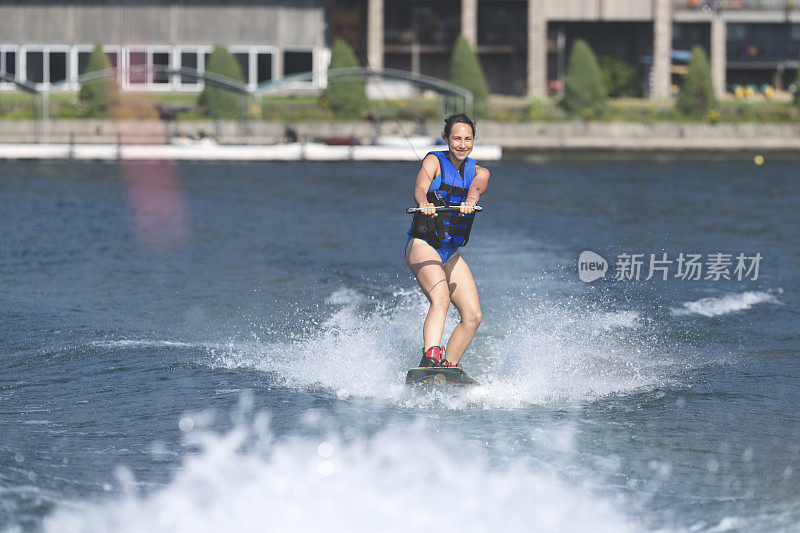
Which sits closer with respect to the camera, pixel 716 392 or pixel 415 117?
pixel 716 392

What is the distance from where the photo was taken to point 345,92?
49.4m

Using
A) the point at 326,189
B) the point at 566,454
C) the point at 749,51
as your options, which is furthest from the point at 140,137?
the point at 566,454

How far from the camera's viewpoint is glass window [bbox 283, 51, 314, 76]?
2392 inches

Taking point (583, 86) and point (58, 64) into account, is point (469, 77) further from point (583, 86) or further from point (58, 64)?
point (58, 64)

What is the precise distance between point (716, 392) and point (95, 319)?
6.42 meters

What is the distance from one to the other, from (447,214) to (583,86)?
40245 mm

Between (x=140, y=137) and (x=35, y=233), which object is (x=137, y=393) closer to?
(x=35, y=233)

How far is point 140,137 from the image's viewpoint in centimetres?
4800

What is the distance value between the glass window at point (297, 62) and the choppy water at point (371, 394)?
3957 cm

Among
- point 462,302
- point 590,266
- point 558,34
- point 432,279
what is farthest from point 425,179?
point 558,34

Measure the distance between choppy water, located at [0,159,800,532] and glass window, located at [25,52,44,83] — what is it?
40.9m

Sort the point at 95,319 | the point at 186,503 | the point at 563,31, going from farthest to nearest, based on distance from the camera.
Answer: the point at 563,31 < the point at 95,319 < the point at 186,503

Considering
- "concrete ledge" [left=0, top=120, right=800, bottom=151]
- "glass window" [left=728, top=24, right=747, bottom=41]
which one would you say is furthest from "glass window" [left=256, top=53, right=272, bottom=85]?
"glass window" [left=728, top=24, right=747, bottom=41]

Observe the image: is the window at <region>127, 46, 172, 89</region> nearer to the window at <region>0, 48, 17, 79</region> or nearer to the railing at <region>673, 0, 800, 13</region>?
the window at <region>0, 48, 17, 79</region>
